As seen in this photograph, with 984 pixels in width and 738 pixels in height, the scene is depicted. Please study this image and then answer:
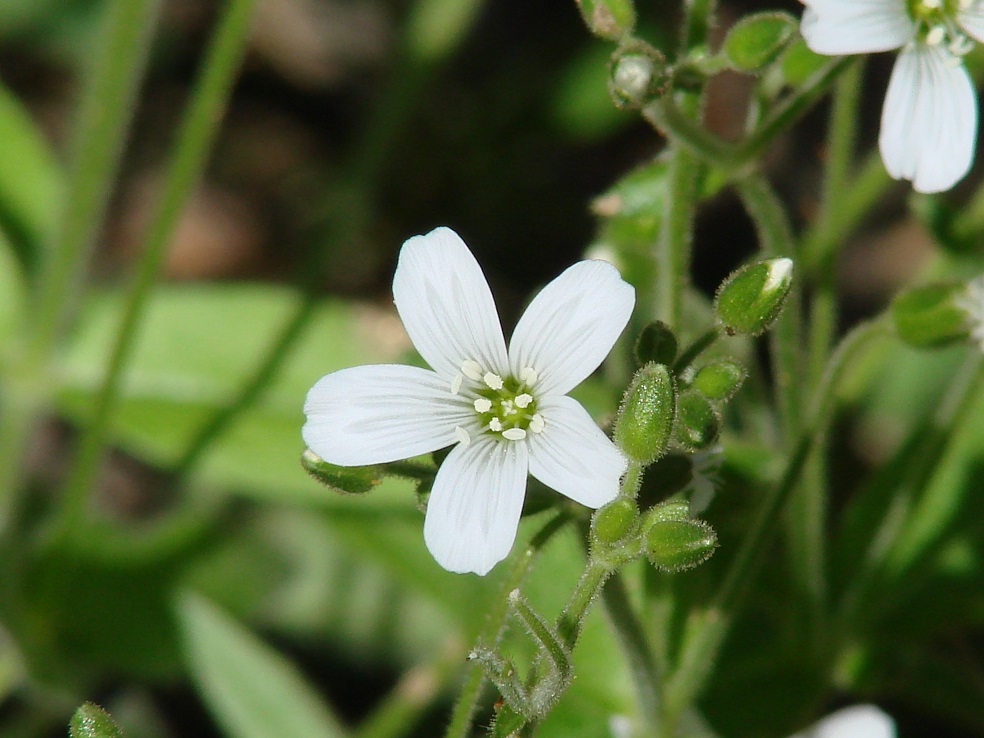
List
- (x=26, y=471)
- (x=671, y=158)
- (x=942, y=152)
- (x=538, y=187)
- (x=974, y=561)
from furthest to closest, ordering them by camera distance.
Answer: (x=538, y=187) < (x=26, y=471) < (x=974, y=561) < (x=671, y=158) < (x=942, y=152)

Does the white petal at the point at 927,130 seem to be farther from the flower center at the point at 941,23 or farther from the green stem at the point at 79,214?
the green stem at the point at 79,214

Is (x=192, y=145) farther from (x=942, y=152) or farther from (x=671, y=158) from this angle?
(x=942, y=152)

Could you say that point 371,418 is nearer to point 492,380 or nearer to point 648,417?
point 492,380

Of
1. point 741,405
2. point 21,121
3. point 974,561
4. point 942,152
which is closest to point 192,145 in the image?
point 21,121

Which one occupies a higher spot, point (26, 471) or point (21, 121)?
point (21, 121)

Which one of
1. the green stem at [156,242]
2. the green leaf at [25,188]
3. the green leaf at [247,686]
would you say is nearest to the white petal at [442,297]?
the green stem at [156,242]

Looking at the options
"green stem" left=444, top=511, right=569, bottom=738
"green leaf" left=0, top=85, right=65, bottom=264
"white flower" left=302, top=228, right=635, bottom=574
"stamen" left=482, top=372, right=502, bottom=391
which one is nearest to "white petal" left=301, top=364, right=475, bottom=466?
"white flower" left=302, top=228, right=635, bottom=574
